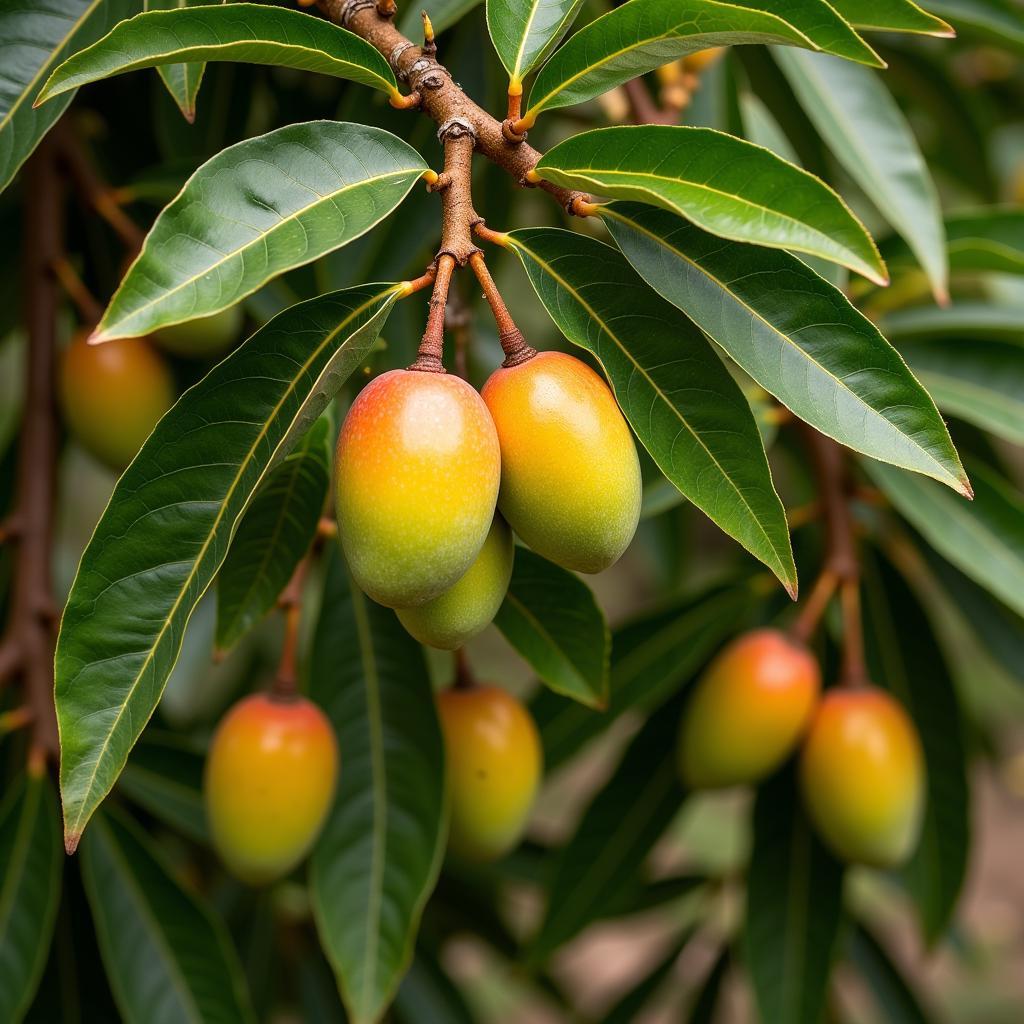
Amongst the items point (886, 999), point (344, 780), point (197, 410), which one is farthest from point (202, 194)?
point (886, 999)

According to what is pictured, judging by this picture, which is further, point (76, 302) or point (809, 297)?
point (76, 302)

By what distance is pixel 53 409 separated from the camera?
1081 millimetres

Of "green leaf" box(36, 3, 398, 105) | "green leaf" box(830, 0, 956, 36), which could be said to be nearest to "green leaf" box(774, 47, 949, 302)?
"green leaf" box(830, 0, 956, 36)

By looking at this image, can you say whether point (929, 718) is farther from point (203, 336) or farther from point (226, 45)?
point (226, 45)

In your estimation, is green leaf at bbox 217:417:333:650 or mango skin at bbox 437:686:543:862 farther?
mango skin at bbox 437:686:543:862

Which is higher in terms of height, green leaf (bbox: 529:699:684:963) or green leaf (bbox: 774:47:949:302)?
green leaf (bbox: 774:47:949:302)

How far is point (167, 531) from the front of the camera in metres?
0.64

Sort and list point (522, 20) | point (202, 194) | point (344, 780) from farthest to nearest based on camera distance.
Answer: point (344, 780) < point (522, 20) < point (202, 194)

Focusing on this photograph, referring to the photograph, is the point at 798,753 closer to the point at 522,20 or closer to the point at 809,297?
the point at 809,297

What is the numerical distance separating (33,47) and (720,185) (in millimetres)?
438

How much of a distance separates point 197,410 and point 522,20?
300mm

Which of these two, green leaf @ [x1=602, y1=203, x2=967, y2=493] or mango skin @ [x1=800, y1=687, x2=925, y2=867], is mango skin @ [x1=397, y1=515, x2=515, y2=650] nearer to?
green leaf @ [x1=602, y1=203, x2=967, y2=493]

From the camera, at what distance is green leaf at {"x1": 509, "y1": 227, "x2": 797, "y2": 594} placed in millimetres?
653

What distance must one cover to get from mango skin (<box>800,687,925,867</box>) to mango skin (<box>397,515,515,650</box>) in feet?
1.70
